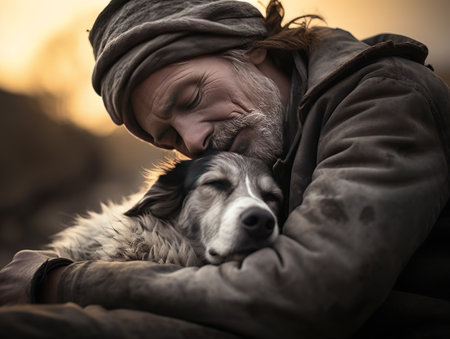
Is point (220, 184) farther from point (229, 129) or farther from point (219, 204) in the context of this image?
point (229, 129)

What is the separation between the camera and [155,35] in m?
2.39

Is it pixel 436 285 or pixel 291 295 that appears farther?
pixel 436 285

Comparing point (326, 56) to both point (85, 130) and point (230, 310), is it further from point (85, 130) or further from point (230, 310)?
point (85, 130)

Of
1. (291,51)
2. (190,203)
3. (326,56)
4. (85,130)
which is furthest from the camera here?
(85,130)

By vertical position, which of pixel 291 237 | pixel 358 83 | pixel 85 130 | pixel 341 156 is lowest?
pixel 85 130

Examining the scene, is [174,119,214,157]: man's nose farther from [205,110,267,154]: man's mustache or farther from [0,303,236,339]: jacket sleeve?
[0,303,236,339]: jacket sleeve

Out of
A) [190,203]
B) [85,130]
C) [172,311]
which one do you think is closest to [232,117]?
[190,203]

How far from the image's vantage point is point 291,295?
1264mm

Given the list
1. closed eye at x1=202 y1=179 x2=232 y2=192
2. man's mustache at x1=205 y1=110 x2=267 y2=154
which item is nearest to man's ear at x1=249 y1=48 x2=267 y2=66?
man's mustache at x1=205 y1=110 x2=267 y2=154

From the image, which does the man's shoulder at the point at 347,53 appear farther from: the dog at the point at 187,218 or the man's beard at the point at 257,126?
the dog at the point at 187,218

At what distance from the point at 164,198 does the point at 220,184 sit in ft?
1.37

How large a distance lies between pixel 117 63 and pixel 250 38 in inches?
35.8

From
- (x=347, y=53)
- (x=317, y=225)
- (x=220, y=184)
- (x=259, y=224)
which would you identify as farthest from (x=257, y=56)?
(x=317, y=225)

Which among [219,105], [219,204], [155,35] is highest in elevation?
[155,35]
